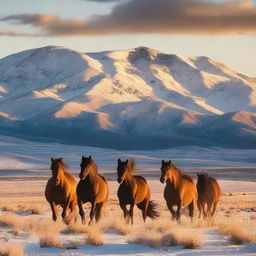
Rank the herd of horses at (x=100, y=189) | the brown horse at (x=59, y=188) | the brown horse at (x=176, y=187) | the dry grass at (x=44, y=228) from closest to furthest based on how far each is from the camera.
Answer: the dry grass at (x=44, y=228), the brown horse at (x=59, y=188), the herd of horses at (x=100, y=189), the brown horse at (x=176, y=187)

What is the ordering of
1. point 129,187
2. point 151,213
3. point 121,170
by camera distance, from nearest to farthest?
point 121,170
point 129,187
point 151,213

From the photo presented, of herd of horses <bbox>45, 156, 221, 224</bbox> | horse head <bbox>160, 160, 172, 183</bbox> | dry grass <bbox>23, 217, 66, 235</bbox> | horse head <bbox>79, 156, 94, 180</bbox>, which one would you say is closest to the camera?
dry grass <bbox>23, 217, 66, 235</bbox>

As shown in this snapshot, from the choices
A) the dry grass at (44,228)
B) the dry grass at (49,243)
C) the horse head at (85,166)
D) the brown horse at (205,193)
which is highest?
the horse head at (85,166)

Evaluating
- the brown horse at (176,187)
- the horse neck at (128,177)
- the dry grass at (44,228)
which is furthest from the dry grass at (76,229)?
the brown horse at (176,187)

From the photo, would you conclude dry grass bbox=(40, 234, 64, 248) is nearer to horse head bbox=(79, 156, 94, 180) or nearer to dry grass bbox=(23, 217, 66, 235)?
dry grass bbox=(23, 217, 66, 235)

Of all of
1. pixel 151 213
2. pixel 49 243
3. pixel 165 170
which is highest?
pixel 165 170

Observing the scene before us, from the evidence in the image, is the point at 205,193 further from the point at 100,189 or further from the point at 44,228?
the point at 44,228

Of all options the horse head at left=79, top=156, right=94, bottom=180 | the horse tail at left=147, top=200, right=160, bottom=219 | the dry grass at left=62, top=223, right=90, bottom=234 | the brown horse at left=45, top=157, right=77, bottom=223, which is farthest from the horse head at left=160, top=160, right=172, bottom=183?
the dry grass at left=62, top=223, right=90, bottom=234

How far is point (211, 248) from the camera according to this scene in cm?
1741

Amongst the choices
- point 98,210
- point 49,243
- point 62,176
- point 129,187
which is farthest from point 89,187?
point 49,243

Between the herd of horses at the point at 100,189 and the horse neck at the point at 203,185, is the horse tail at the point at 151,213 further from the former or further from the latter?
the horse neck at the point at 203,185

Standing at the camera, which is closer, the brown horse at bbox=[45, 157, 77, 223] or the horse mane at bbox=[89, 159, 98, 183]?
the brown horse at bbox=[45, 157, 77, 223]

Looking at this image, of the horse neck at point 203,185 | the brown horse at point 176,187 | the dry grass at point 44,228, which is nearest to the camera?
the dry grass at point 44,228

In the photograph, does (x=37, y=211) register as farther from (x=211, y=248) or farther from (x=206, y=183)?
(x=211, y=248)
